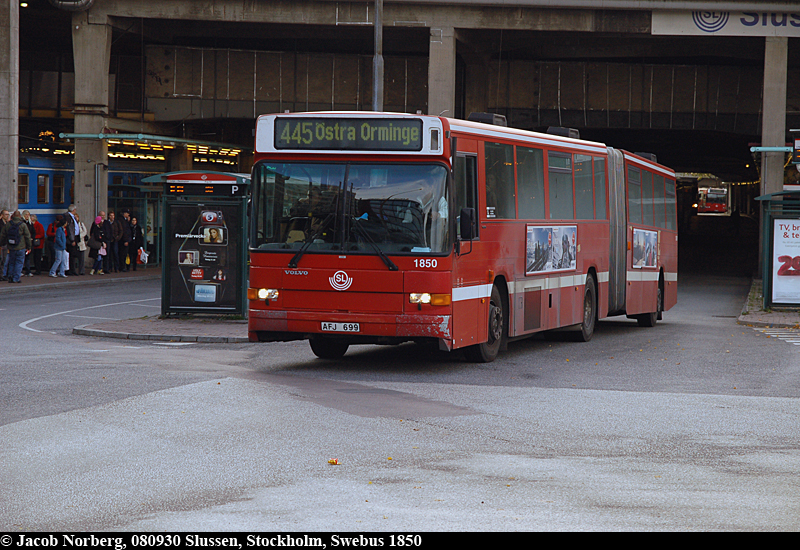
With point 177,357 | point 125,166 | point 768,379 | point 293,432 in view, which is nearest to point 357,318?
point 177,357

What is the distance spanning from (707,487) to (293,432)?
3.39 m

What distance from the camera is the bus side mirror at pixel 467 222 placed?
40.1 ft

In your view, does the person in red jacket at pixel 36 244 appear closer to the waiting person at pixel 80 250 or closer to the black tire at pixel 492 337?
the waiting person at pixel 80 250

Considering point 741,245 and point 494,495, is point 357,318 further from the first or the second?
point 741,245

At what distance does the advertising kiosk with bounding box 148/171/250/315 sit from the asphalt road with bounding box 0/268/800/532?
11.8 ft

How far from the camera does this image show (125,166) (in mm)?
40406

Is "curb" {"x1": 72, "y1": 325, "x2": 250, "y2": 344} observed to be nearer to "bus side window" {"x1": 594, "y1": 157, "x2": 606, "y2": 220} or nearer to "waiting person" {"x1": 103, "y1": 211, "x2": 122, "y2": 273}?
"bus side window" {"x1": 594, "y1": 157, "x2": 606, "y2": 220}

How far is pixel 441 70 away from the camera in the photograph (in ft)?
123

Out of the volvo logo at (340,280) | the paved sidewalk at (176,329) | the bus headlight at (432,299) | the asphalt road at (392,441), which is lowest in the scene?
the asphalt road at (392,441)

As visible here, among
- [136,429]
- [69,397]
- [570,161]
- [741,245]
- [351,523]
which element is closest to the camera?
[351,523]

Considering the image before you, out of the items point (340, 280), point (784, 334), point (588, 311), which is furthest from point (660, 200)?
point (340, 280)

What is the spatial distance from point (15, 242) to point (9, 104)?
21.4 feet

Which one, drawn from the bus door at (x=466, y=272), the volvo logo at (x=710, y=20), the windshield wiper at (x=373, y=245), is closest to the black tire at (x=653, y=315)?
the bus door at (x=466, y=272)

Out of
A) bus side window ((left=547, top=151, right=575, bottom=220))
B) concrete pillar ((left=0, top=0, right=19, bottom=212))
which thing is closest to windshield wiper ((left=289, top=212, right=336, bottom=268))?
bus side window ((left=547, top=151, right=575, bottom=220))
